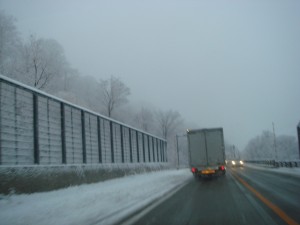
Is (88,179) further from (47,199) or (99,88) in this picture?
(99,88)

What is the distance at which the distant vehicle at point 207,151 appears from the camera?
87.6 ft

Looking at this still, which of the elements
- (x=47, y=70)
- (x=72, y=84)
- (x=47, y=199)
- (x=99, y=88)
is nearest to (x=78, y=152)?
(x=47, y=199)

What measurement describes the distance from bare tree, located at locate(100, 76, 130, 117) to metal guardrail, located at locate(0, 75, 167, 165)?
137 feet

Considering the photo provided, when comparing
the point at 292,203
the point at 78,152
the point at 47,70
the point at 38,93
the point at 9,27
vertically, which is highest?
the point at 9,27

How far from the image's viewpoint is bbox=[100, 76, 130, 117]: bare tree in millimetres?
67500

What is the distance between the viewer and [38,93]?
1508 centimetres

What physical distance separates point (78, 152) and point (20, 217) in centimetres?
1018

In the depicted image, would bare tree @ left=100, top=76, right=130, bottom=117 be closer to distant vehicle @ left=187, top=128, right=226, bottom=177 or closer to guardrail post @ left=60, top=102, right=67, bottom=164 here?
distant vehicle @ left=187, top=128, right=226, bottom=177

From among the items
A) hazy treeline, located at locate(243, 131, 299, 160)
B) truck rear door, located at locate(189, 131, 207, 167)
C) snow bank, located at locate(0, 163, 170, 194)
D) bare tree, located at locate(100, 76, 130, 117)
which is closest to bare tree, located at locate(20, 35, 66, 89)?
bare tree, located at locate(100, 76, 130, 117)

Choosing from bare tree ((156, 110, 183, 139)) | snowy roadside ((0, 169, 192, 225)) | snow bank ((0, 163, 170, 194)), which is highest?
bare tree ((156, 110, 183, 139))

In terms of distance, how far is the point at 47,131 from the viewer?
15508mm

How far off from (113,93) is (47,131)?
52341 millimetres

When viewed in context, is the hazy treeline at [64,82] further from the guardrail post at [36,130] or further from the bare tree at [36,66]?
the guardrail post at [36,130]

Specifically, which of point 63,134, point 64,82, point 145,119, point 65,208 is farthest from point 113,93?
point 65,208
